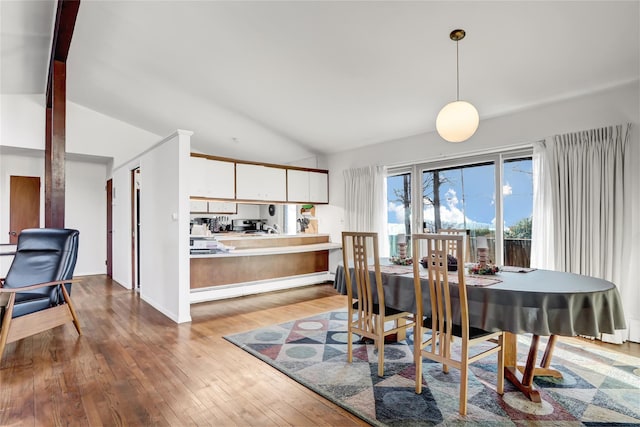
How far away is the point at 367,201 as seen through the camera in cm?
573

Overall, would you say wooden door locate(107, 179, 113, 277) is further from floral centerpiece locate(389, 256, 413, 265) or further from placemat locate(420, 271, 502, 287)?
placemat locate(420, 271, 502, 287)

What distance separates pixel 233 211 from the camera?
7.84m

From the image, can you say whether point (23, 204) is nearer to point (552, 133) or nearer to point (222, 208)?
point (222, 208)

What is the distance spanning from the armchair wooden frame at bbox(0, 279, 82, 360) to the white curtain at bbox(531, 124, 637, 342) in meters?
4.82

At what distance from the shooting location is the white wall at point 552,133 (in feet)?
10.6

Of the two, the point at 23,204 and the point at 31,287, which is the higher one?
the point at 23,204

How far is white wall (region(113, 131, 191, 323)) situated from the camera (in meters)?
3.93

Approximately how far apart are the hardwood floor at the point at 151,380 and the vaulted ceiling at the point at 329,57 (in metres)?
2.63

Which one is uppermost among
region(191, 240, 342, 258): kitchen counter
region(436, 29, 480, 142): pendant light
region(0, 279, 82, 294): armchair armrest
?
region(436, 29, 480, 142): pendant light

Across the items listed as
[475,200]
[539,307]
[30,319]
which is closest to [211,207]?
[30,319]

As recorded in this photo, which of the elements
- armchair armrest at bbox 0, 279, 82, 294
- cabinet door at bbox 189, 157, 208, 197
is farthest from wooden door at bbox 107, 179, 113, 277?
armchair armrest at bbox 0, 279, 82, 294

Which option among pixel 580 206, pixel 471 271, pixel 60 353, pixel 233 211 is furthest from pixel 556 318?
pixel 233 211

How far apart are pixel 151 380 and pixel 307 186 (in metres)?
4.31

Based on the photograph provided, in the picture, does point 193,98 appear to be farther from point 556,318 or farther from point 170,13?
point 556,318
